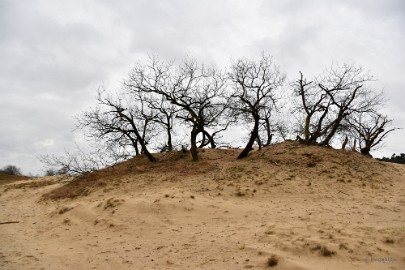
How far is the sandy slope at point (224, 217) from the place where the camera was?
6.22 m

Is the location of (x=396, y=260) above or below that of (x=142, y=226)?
below

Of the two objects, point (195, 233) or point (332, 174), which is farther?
point (332, 174)

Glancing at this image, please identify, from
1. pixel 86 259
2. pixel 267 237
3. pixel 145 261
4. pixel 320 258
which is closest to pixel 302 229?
pixel 267 237

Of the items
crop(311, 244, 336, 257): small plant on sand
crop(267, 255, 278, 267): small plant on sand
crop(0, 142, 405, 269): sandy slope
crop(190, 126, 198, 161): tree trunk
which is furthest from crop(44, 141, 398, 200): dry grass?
crop(267, 255, 278, 267): small plant on sand

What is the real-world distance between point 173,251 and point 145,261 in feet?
2.05

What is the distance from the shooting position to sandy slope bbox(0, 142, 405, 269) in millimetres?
6223

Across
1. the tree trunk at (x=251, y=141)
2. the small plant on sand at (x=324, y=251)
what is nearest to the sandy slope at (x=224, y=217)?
the small plant on sand at (x=324, y=251)

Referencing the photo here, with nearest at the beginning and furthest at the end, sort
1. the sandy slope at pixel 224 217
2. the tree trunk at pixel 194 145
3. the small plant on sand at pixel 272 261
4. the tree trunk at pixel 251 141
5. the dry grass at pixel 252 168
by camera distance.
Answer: the small plant on sand at pixel 272 261 → the sandy slope at pixel 224 217 → the dry grass at pixel 252 168 → the tree trunk at pixel 251 141 → the tree trunk at pixel 194 145

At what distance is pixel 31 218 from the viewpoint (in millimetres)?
11086

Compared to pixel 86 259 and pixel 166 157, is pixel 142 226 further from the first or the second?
pixel 166 157

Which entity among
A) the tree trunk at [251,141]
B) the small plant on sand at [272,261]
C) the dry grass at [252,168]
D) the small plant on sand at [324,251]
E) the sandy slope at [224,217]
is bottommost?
the small plant on sand at [272,261]

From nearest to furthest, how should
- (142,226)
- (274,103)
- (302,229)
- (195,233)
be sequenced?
1. (302,229)
2. (195,233)
3. (142,226)
4. (274,103)

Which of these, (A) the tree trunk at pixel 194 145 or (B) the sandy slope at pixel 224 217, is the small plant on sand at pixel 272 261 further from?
(A) the tree trunk at pixel 194 145

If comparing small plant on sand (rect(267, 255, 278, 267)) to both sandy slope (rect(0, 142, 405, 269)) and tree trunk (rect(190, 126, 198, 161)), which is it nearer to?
sandy slope (rect(0, 142, 405, 269))
